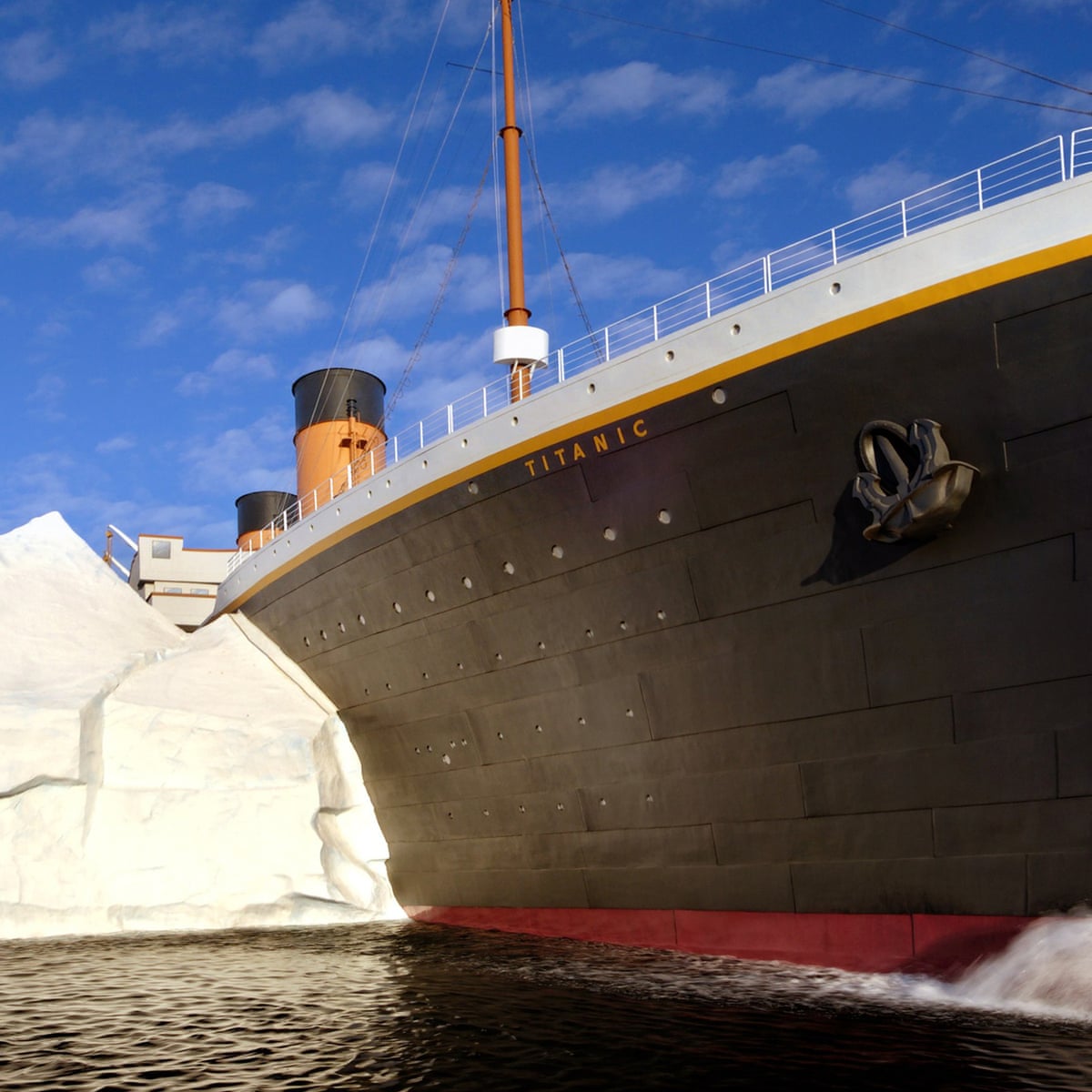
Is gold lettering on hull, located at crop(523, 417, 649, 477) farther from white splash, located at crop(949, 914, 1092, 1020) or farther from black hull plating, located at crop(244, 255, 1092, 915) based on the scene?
white splash, located at crop(949, 914, 1092, 1020)

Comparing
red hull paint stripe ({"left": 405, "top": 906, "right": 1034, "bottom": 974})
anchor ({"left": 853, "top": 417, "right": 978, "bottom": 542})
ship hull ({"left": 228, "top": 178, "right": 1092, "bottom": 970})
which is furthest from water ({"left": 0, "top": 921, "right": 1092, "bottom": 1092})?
anchor ({"left": 853, "top": 417, "right": 978, "bottom": 542})

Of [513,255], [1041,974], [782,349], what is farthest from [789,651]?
[513,255]

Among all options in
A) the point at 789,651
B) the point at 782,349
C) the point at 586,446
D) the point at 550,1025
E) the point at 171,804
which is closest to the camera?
the point at 550,1025

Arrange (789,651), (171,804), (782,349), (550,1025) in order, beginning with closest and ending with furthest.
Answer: (550,1025)
(782,349)
(789,651)
(171,804)

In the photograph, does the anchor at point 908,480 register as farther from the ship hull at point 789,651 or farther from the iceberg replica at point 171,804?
the iceberg replica at point 171,804

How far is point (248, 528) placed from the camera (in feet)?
91.4

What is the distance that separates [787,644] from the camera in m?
9.88

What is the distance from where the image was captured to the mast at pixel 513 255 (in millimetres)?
15500

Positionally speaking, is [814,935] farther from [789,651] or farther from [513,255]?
[513,255]

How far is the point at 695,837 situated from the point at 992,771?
10.4ft

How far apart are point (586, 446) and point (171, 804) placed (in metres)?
8.32

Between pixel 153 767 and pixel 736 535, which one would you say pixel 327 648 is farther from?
pixel 736 535

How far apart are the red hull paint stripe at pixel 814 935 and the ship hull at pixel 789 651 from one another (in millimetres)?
26

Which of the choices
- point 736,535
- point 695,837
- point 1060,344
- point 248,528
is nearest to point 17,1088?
point 695,837
